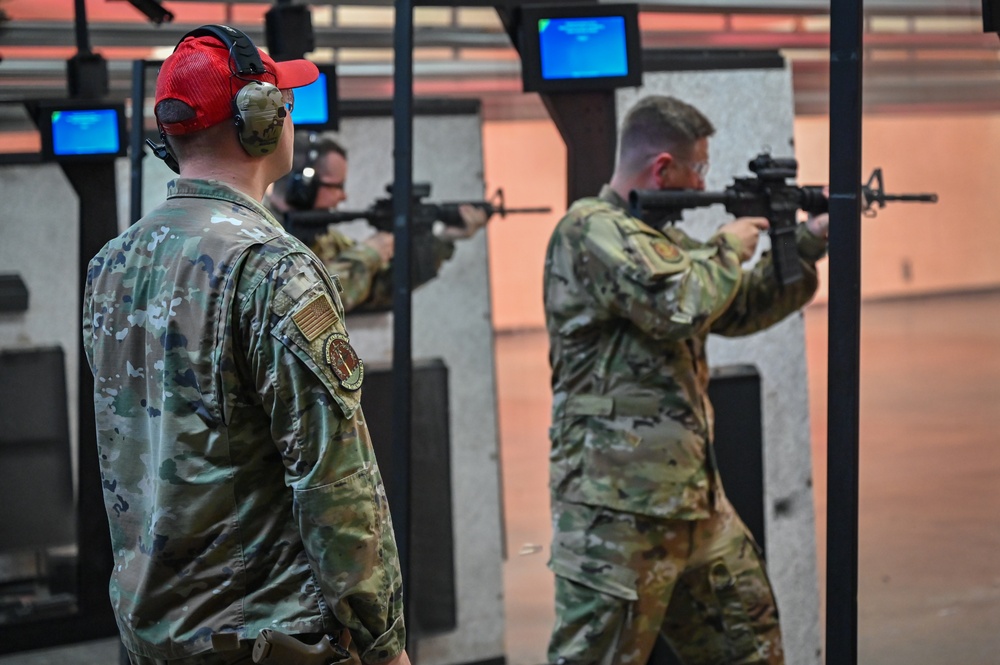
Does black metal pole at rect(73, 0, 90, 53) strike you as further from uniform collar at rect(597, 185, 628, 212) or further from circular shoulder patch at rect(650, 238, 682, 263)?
circular shoulder patch at rect(650, 238, 682, 263)

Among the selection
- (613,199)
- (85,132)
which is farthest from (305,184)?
(613,199)

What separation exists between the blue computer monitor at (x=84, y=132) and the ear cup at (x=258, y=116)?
232 cm

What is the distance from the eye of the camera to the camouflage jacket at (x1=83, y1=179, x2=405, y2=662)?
4.67 ft

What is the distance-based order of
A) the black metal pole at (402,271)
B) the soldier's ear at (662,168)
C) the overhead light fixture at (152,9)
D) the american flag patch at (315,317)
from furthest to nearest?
the overhead light fixture at (152,9) → the soldier's ear at (662,168) → the black metal pole at (402,271) → the american flag patch at (315,317)

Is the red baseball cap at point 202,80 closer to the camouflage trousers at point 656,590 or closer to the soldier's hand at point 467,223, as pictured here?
the camouflage trousers at point 656,590

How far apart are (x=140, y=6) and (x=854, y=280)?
1.93 meters

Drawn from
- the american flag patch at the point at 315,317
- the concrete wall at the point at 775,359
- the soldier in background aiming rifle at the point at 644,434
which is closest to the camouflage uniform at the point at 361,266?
the concrete wall at the point at 775,359

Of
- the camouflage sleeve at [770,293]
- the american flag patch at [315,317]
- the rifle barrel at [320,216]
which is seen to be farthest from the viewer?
the rifle barrel at [320,216]

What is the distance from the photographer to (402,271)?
238 centimetres

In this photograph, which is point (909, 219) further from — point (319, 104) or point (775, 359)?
point (319, 104)

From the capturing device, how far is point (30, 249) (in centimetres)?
439

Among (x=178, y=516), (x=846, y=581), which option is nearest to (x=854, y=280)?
(x=846, y=581)

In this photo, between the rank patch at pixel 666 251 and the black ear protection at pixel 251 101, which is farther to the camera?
the rank patch at pixel 666 251

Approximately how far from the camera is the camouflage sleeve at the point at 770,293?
2.68 m
